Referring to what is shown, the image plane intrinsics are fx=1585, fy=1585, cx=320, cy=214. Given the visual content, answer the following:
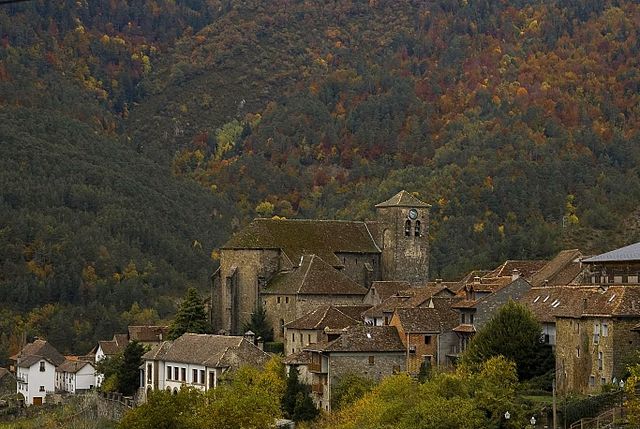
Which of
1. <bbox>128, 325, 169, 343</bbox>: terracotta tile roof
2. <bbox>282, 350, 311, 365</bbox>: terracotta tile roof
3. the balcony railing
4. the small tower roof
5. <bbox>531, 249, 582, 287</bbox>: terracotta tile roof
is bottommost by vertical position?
the balcony railing

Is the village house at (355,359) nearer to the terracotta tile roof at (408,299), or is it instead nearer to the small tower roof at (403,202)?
the terracotta tile roof at (408,299)

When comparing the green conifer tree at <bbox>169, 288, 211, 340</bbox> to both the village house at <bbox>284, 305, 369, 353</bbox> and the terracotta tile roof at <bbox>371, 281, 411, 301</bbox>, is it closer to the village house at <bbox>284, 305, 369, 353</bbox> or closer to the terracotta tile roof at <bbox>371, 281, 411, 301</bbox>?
the village house at <bbox>284, 305, 369, 353</bbox>

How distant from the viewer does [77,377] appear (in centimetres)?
12238

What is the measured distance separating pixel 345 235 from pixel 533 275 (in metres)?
17.2

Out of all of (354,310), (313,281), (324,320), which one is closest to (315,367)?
(324,320)

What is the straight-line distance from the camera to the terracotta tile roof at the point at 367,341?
279 feet

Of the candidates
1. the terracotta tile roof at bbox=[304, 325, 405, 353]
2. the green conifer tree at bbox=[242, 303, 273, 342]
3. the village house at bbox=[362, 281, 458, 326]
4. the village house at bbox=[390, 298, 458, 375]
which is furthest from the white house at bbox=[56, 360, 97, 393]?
the village house at bbox=[390, 298, 458, 375]

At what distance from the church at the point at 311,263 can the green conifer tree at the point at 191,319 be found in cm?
Answer: 181

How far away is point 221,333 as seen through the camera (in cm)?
10725

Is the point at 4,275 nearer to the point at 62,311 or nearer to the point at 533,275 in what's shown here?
the point at 62,311

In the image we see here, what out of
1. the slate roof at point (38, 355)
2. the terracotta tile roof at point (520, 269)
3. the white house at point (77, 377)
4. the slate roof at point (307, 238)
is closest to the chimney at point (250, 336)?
the slate roof at point (307, 238)

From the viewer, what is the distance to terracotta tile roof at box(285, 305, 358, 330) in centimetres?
9562

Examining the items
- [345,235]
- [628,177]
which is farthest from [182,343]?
[628,177]

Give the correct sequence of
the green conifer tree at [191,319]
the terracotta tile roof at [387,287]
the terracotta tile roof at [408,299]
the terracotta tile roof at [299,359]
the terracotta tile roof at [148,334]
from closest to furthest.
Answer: the terracotta tile roof at [299,359] < the terracotta tile roof at [408,299] < the terracotta tile roof at [387,287] < the green conifer tree at [191,319] < the terracotta tile roof at [148,334]
